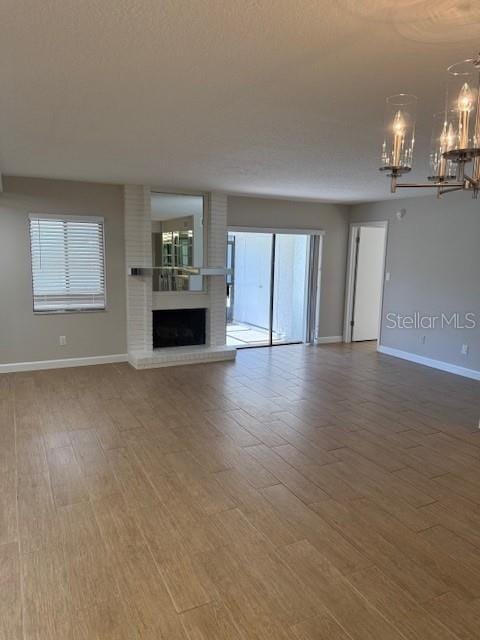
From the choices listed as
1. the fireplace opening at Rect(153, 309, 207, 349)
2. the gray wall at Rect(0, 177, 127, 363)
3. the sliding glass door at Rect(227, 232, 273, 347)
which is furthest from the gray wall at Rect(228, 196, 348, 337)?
the gray wall at Rect(0, 177, 127, 363)

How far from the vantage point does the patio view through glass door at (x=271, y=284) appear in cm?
765

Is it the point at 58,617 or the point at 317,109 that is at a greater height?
the point at 317,109

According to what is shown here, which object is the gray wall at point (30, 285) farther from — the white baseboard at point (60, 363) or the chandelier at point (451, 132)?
the chandelier at point (451, 132)

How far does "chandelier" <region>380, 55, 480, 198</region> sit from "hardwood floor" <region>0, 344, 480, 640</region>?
1.88 m

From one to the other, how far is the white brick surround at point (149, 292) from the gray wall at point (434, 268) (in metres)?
2.65

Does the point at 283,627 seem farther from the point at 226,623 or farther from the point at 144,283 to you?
the point at 144,283

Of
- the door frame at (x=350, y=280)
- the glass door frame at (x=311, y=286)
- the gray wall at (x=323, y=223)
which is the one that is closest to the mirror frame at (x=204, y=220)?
the gray wall at (x=323, y=223)

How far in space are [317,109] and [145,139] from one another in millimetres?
1404

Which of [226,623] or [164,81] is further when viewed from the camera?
[164,81]

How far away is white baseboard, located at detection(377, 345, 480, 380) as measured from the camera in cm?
568

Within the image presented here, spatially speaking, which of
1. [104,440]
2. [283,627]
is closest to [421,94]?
[283,627]

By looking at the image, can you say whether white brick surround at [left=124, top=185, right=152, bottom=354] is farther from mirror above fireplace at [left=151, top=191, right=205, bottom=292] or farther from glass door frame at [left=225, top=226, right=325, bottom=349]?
glass door frame at [left=225, top=226, right=325, bottom=349]

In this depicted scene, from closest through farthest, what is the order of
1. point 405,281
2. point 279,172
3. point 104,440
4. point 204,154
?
point 104,440
point 204,154
point 279,172
point 405,281

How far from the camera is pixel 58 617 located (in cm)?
184
